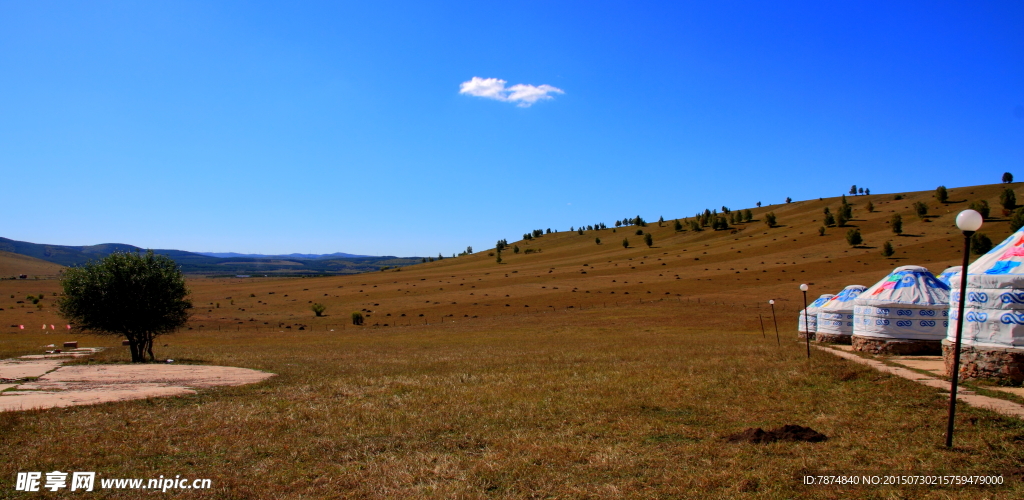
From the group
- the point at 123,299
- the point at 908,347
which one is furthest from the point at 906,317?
the point at 123,299

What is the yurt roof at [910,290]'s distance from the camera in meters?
26.4

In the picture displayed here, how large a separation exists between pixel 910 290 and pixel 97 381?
33.2 meters

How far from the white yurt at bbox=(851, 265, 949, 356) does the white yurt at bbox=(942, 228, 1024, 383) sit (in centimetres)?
966

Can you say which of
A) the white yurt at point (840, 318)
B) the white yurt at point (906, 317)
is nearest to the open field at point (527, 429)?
the white yurt at point (906, 317)

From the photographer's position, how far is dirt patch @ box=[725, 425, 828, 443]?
10828mm

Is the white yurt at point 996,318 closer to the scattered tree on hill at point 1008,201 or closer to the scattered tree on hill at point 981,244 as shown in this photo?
the scattered tree on hill at point 981,244

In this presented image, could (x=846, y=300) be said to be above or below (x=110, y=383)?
above

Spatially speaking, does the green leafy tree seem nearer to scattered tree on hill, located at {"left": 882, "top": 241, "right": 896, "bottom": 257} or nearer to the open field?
the open field

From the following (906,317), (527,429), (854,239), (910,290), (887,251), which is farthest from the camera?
(854,239)

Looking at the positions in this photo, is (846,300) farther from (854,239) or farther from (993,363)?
(854,239)

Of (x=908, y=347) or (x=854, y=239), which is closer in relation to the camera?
(x=908, y=347)

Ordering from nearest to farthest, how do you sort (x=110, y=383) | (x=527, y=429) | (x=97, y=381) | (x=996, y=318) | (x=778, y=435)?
(x=778, y=435) → (x=527, y=429) → (x=996, y=318) → (x=110, y=383) → (x=97, y=381)

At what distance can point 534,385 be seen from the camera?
18.4 meters

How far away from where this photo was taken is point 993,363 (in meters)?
16.4
